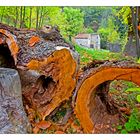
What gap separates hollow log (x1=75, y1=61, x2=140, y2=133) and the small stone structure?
2523 millimetres

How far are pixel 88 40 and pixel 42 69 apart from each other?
112 inches

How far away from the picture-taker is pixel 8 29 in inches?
79.0

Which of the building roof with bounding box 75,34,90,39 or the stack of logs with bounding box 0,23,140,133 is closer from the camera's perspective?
the stack of logs with bounding box 0,23,140,133

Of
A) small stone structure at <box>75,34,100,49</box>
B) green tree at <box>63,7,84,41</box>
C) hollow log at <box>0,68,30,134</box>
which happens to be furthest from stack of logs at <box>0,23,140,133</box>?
green tree at <box>63,7,84,41</box>

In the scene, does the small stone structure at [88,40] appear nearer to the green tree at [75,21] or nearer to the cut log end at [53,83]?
the green tree at [75,21]

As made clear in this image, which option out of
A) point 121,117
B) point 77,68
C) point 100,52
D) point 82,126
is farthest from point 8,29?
point 100,52

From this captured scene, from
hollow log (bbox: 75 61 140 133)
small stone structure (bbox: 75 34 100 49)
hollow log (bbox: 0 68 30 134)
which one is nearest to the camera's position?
hollow log (bbox: 0 68 30 134)

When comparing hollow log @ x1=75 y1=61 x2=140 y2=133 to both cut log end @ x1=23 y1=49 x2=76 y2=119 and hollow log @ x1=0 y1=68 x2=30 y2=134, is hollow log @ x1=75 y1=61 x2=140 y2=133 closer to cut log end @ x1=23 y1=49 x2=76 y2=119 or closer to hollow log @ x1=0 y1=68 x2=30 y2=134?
cut log end @ x1=23 y1=49 x2=76 y2=119

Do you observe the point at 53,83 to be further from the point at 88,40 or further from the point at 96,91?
the point at 88,40

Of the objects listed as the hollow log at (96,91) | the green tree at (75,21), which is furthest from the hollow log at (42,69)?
the green tree at (75,21)

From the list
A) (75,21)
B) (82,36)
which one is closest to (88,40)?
(82,36)

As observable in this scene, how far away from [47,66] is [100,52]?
2.50m

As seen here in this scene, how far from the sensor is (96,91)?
1.91m

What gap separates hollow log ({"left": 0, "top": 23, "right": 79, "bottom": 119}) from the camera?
183 cm
